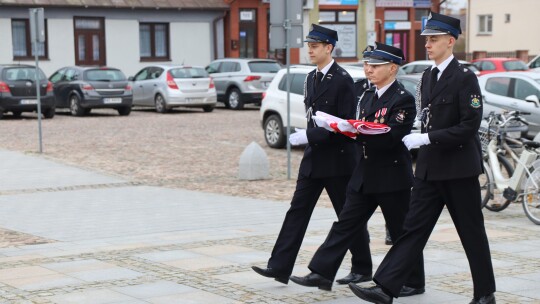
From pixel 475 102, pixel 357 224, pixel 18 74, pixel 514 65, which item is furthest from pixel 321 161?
pixel 514 65

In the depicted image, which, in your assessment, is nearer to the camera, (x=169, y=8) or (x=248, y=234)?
(x=248, y=234)

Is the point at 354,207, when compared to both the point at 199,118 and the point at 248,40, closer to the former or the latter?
the point at 199,118

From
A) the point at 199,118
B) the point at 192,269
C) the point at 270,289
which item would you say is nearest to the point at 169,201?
the point at 192,269

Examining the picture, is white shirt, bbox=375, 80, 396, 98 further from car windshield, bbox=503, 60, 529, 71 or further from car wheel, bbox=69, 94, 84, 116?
car windshield, bbox=503, 60, 529, 71

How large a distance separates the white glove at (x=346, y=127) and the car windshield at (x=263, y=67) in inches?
1060

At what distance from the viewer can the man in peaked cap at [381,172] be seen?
7.02 m

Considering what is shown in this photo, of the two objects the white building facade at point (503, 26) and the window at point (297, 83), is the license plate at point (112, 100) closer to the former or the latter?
the window at point (297, 83)

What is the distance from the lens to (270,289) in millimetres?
7578

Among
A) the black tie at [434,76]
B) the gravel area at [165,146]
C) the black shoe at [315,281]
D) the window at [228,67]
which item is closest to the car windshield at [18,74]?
the gravel area at [165,146]

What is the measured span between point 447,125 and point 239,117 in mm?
23361

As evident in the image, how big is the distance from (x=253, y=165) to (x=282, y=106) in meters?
4.64

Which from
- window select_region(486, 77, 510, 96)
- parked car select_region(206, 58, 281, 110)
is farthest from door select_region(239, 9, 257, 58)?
window select_region(486, 77, 510, 96)

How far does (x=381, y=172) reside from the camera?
707 centimetres

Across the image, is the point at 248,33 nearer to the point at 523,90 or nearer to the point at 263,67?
the point at 263,67
